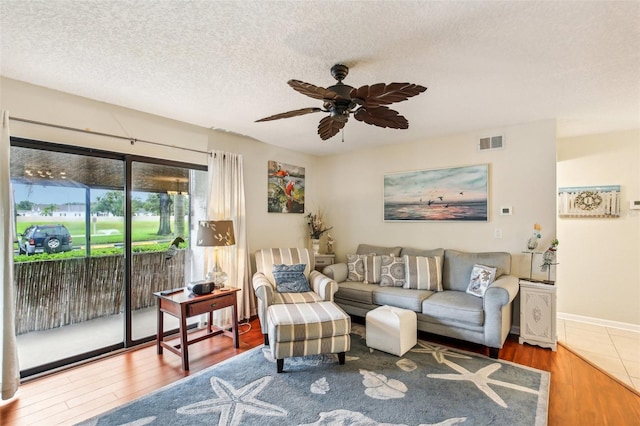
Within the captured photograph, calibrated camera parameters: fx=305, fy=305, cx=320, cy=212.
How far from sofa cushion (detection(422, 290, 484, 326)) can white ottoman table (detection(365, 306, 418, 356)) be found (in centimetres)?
22

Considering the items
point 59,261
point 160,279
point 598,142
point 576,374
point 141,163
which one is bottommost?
point 576,374

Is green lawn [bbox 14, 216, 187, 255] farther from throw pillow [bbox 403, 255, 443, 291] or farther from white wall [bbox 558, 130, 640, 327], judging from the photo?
white wall [bbox 558, 130, 640, 327]

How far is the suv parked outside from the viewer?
8.55 ft

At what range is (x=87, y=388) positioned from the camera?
2441mm

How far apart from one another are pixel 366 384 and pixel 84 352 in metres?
2.65

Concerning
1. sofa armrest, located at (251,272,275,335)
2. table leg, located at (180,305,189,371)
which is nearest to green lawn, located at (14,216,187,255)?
table leg, located at (180,305,189,371)

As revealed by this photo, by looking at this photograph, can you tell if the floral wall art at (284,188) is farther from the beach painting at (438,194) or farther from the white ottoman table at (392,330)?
the white ottoman table at (392,330)

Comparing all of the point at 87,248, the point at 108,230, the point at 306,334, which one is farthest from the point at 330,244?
the point at 87,248

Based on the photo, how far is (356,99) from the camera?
1969 mm

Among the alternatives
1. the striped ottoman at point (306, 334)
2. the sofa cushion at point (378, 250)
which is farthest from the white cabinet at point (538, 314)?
the striped ottoman at point (306, 334)

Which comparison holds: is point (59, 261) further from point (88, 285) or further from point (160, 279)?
point (160, 279)

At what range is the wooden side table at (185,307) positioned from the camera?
278 centimetres

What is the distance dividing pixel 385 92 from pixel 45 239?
311 cm

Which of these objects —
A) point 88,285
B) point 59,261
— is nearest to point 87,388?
point 88,285
